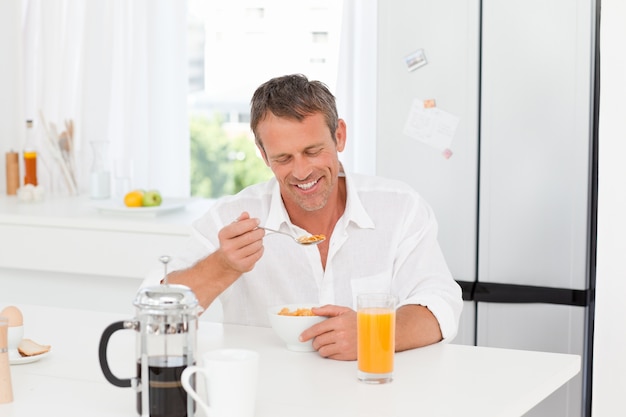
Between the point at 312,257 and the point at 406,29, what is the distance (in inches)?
Answer: 42.5

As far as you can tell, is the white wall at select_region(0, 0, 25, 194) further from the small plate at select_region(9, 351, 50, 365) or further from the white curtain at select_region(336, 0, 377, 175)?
the small plate at select_region(9, 351, 50, 365)

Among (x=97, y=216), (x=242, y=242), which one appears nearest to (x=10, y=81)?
(x=97, y=216)

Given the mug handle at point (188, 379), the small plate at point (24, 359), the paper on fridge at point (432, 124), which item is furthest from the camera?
the paper on fridge at point (432, 124)

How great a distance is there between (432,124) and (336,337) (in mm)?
1381

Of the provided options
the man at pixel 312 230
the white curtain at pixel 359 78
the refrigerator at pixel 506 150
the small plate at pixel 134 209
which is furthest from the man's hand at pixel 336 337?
the white curtain at pixel 359 78

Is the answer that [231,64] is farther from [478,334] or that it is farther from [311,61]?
[478,334]

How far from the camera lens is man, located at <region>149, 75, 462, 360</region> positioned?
2.32m

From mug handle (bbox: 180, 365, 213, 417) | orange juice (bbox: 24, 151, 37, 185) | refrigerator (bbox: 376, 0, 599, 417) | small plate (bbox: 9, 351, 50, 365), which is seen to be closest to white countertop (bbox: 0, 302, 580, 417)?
small plate (bbox: 9, 351, 50, 365)

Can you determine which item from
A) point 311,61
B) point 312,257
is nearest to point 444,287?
point 312,257

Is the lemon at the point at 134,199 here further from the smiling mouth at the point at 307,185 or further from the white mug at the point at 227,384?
the white mug at the point at 227,384

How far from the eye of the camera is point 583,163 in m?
3.04

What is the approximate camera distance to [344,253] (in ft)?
8.01

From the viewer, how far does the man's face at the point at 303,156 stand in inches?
91.7

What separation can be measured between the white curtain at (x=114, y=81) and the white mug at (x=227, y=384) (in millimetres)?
2915
